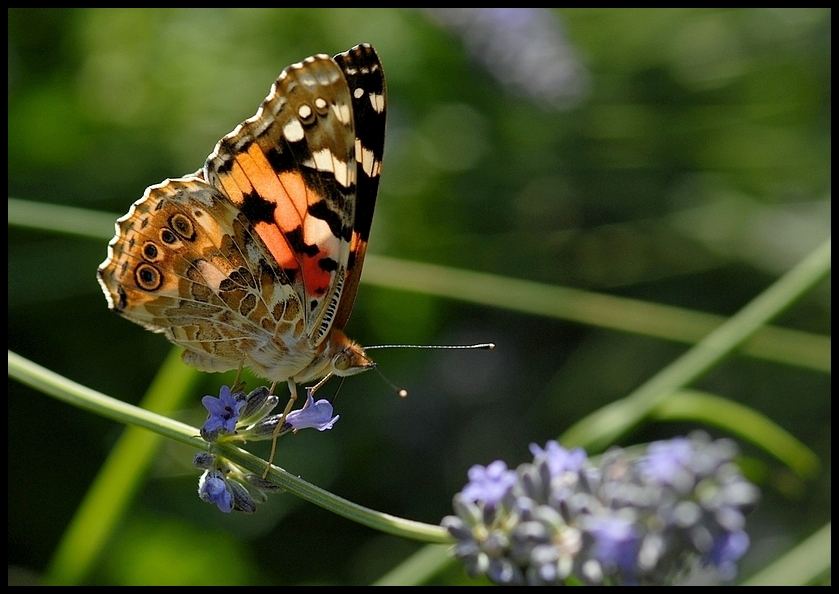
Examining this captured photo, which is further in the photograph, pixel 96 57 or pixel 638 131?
pixel 638 131

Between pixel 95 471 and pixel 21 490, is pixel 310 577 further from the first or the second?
pixel 21 490

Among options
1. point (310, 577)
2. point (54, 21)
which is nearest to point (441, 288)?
point (310, 577)

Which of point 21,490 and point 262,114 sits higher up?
point 262,114

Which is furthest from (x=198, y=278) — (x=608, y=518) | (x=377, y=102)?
(x=608, y=518)

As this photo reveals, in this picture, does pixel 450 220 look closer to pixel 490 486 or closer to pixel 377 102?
pixel 377 102

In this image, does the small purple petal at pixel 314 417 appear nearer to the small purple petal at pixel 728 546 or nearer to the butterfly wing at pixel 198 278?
the butterfly wing at pixel 198 278

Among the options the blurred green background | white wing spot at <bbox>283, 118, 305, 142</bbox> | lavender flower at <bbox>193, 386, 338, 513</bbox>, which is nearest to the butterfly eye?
lavender flower at <bbox>193, 386, 338, 513</bbox>
